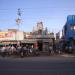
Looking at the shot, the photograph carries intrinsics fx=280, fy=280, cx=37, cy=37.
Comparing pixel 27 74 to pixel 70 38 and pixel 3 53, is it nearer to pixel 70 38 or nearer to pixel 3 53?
pixel 3 53

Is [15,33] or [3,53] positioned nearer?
[3,53]

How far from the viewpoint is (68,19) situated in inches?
2448

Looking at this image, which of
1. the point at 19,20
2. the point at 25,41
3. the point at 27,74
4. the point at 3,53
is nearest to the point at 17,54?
the point at 3,53

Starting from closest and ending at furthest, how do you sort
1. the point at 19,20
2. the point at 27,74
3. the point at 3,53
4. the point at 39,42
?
the point at 27,74
the point at 3,53
the point at 39,42
the point at 19,20

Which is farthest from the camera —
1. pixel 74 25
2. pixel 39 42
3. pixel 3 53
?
pixel 39 42

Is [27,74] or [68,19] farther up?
[68,19]

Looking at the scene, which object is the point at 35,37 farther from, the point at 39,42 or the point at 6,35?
the point at 6,35

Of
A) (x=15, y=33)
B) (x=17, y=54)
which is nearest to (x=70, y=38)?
(x=15, y=33)

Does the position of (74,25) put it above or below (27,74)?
above

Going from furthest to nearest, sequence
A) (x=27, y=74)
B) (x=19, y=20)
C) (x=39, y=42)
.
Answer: (x=19, y=20) < (x=39, y=42) < (x=27, y=74)

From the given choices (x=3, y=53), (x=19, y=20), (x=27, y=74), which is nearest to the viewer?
(x=27, y=74)

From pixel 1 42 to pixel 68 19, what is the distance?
1599cm

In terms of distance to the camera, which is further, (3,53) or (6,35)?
(6,35)

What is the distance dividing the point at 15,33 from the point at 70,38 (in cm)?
1258
